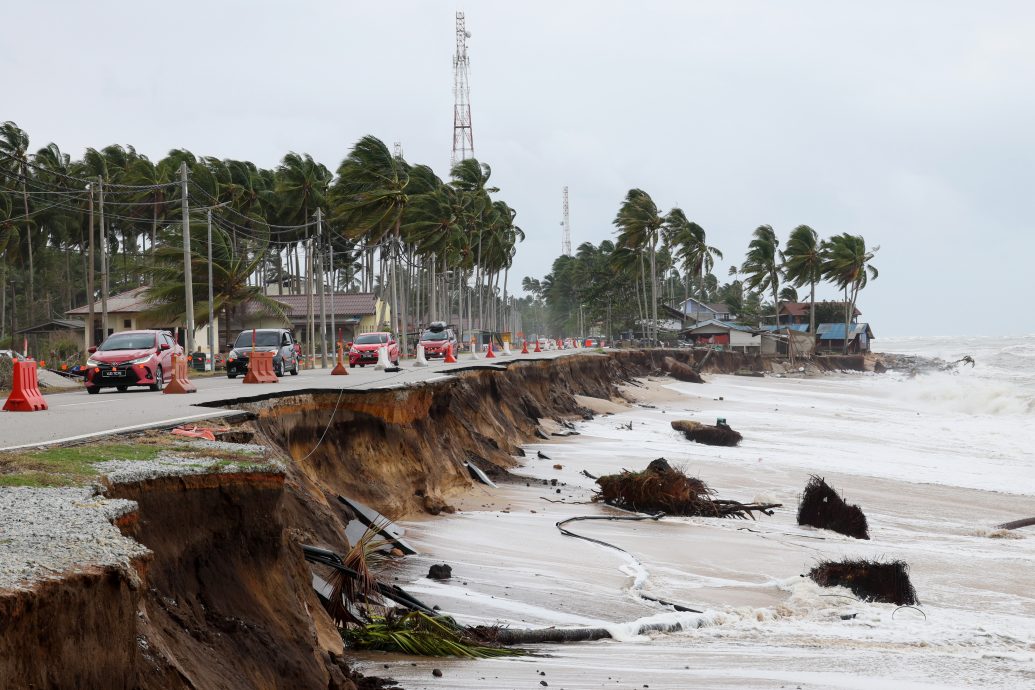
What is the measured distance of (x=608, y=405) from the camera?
142ft

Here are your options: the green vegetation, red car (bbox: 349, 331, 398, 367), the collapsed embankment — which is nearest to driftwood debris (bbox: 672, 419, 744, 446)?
red car (bbox: 349, 331, 398, 367)

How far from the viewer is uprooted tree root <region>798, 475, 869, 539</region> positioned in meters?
16.5

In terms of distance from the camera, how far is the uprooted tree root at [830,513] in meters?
16.5

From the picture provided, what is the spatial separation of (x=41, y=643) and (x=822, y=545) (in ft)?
42.0

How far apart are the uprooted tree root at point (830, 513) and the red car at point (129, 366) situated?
1341 cm

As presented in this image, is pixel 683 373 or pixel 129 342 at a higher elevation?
pixel 129 342

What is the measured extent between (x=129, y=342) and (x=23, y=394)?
277 inches

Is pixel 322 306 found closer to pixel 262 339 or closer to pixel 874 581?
pixel 262 339

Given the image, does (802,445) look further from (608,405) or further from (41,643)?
(41,643)

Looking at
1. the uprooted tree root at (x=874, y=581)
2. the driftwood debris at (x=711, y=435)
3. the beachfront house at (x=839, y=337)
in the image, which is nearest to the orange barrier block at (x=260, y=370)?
the driftwood debris at (x=711, y=435)

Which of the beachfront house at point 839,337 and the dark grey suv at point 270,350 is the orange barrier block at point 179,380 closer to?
the dark grey suv at point 270,350

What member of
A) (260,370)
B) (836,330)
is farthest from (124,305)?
(836,330)

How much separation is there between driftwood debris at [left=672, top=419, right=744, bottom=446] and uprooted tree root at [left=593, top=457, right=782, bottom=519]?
1257cm

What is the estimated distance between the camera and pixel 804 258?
111125mm
